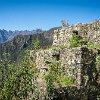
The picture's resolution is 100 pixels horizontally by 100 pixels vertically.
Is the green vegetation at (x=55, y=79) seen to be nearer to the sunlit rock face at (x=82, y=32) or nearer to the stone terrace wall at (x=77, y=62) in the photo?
the stone terrace wall at (x=77, y=62)

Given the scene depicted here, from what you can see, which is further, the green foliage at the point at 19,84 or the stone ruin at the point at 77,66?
the green foliage at the point at 19,84

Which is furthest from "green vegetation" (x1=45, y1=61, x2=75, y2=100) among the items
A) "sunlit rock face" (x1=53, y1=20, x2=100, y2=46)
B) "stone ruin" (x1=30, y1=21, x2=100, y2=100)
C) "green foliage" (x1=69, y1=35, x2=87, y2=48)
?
"sunlit rock face" (x1=53, y1=20, x2=100, y2=46)

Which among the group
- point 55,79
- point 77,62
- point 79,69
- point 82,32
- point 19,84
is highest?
point 82,32

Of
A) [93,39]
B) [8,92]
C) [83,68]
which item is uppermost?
[93,39]

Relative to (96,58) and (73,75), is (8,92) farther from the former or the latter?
(96,58)

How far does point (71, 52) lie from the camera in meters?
30.9

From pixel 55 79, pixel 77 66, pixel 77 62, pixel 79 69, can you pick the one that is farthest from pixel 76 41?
pixel 55 79

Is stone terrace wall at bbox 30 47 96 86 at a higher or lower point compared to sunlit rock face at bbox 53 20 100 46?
lower

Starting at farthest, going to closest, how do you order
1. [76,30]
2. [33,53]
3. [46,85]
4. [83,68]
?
[76,30]
[33,53]
[83,68]
[46,85]

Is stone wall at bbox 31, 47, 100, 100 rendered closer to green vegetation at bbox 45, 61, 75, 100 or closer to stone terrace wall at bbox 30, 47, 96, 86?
stone terrace wall at bbox 30, 47, 96, 86

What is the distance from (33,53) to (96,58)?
7888mm

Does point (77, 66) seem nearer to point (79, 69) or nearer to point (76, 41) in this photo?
point (79, 69)

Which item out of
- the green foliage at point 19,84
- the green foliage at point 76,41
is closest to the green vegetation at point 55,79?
the green foliage at point 19,84

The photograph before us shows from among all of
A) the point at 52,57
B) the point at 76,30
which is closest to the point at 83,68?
the point at 52,57
